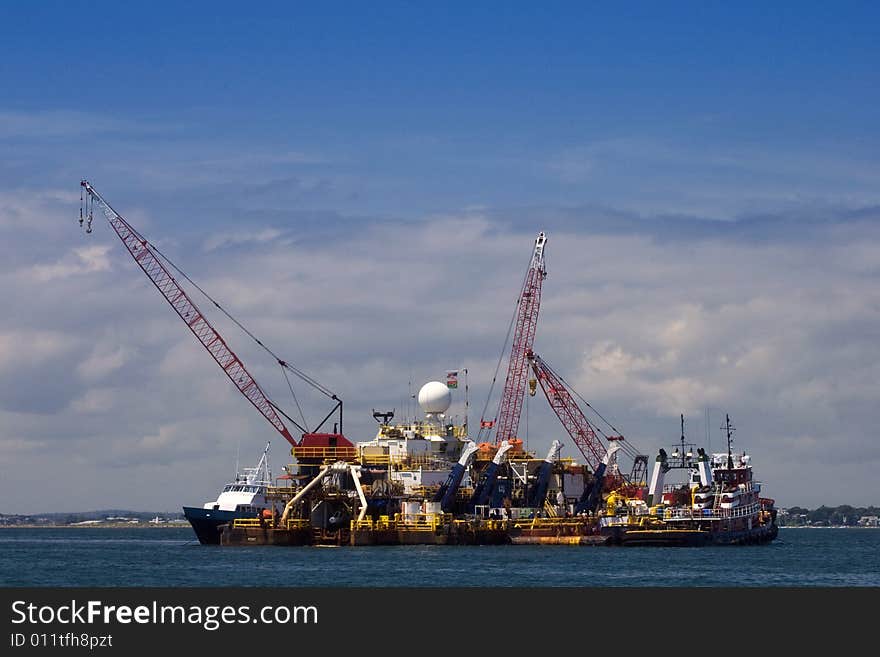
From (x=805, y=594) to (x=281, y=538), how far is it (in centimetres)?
7667

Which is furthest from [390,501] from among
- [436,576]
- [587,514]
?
[436,576]

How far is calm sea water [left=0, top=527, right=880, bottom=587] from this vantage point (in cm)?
10381

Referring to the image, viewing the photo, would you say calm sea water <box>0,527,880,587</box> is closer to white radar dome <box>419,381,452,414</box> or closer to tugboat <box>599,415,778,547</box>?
tugboat <box>599,415,778,547</box>

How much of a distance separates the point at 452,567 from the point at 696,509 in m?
39.1

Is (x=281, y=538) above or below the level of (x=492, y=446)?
below

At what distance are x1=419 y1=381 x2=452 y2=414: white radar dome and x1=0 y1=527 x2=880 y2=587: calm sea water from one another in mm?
23328

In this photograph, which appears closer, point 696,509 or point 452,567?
point 452,567

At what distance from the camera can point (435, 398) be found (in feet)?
535

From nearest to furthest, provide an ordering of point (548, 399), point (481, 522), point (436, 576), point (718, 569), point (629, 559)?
1. point (436, 576)
2. point (718, 569)
3. point (629, 559)
4. point (481, 522)
5. point (548, 399)

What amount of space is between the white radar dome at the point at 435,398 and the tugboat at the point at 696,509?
21800 mm

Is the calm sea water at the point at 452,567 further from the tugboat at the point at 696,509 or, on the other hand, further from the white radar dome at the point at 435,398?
the white radar dome at the point at 435,398

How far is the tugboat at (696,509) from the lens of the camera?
5610 inches

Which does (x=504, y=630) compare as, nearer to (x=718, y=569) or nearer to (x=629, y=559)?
(x=718, y=569)

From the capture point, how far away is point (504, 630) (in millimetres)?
65438
